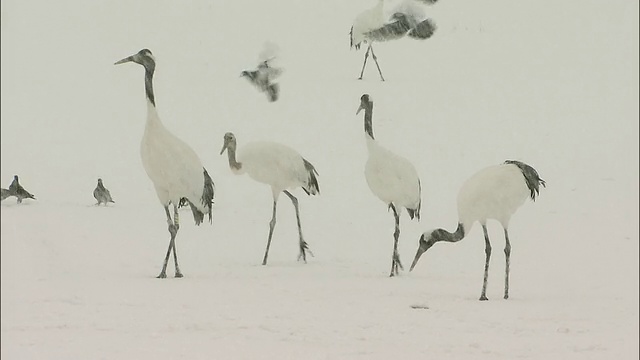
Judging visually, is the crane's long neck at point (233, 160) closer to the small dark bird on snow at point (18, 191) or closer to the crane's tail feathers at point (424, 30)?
the small dark bird on snow at point (18, 191)

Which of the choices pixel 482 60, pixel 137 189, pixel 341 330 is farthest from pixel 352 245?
pixel 482 60

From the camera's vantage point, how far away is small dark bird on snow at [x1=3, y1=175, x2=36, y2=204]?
561 cm

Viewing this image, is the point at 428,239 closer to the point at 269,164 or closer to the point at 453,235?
the point at 453,235

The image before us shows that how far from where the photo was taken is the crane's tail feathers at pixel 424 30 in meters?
8.59

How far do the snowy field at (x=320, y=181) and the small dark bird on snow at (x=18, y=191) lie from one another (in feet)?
0.25

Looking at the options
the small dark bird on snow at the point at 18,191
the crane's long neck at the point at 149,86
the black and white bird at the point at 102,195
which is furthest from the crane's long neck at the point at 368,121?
the small dark bird on snow at the point at 18,191

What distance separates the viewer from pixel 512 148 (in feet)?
27.2

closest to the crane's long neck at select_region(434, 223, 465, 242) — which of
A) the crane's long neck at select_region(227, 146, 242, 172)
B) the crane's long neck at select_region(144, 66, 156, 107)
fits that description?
the crane's long neck at select_region(227, 146, 242, 172)

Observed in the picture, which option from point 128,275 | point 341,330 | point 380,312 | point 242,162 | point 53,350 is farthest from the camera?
point 242,162

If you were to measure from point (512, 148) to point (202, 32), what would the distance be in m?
2.73

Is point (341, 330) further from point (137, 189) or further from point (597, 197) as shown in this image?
point (597, 197)

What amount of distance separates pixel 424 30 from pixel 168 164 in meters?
3.89

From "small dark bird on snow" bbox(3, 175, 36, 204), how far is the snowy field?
0.25 ft

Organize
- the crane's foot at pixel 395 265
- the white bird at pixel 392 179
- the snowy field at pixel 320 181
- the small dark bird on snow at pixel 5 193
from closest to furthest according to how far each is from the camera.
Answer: the snowy field at pixel 320 181 → the small dark bird on snow at pixel 5 193 → the crane's foot at pixel 395 265 → the white bird at pixel 392 179
